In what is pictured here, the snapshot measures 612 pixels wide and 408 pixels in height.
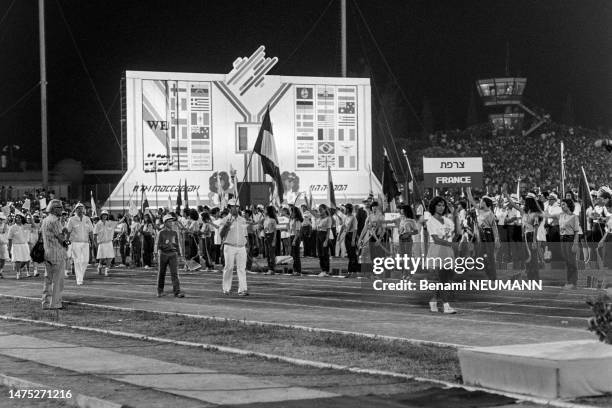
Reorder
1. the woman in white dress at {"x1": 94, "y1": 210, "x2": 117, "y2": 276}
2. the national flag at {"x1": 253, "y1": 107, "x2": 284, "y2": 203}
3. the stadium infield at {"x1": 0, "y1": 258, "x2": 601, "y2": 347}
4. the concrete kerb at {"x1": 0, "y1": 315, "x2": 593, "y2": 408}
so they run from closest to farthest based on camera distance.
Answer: the concrete kerb at {"x1": 0, "y1": 315, "x2": 593, "y2": 408}
the stadium infield at {"x1": 0, "y1": 258, "x2": 601, "y2": 347}
the woman in white dress at {"x1": 94, "y1": 210, "x2": 117, "y2": 276}
the national flag at {"x1": 253, "y1": 107, "x2": 284, "y2": 203}

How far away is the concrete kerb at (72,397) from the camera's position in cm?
967

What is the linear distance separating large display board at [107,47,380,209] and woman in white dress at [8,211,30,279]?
1191 cm

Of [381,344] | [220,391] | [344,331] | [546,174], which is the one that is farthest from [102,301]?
[546,174]

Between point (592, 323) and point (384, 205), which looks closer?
point (592, 323)

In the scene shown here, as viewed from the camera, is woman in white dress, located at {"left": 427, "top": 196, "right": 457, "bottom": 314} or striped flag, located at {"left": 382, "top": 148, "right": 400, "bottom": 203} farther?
striped flag, located at {"left": 382, "top": 148, "right": 400, "bottom": 203}

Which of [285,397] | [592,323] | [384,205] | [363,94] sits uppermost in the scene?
[363,94]

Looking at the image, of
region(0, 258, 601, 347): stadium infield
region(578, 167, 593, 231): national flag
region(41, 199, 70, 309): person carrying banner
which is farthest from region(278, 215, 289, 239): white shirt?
region(41, 199, 70, 309): person carrying banner

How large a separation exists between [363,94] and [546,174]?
1964cm

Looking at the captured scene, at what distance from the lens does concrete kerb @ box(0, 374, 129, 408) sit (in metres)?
9.67

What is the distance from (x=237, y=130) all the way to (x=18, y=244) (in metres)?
16.7

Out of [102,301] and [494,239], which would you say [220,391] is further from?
[494,239]

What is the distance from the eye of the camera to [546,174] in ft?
212

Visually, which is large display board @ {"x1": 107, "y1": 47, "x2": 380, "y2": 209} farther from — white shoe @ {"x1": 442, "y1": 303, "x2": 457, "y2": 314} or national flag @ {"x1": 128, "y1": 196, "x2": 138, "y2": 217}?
white shoe @ {"x1": 442, "y1": 303, "x2": 457, "y2": 314}

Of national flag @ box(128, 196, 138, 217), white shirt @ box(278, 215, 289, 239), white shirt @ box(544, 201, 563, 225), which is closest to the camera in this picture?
white shirt @ box(544, 201, 563, 225)
